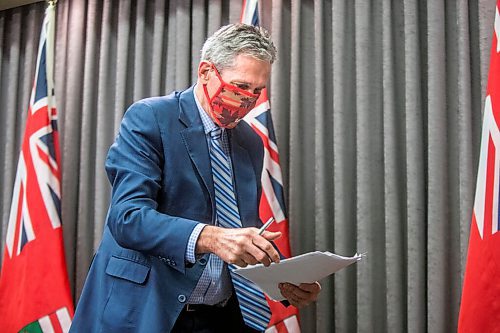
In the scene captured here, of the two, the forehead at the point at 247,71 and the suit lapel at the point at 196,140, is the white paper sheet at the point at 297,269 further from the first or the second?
the forehead at the point at 247,71

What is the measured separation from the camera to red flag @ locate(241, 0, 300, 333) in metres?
2.39

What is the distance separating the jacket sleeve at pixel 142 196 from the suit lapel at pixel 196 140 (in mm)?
71

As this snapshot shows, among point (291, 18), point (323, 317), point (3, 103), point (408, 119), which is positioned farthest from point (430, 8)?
point (3, 103)

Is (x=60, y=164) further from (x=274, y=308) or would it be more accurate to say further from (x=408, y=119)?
(x=408, y=119)

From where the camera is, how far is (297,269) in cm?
129

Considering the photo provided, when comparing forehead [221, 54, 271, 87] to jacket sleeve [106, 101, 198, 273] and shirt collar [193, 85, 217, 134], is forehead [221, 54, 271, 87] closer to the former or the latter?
shirt collar [193, 85, 217, 134]

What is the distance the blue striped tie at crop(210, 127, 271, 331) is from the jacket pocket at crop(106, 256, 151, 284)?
0.20 meters

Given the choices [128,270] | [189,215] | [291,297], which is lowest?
[291,297]

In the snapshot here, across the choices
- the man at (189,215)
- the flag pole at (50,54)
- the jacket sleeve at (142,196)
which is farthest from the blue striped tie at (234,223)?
the flag pole at (50,54)

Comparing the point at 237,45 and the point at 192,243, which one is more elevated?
the point at 237,45

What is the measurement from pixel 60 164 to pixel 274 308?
1328 mm

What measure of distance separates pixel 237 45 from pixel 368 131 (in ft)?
3.65

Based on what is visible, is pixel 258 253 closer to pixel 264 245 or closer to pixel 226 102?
pixel 264 245

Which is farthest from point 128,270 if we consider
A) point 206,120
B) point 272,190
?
point 272,190
